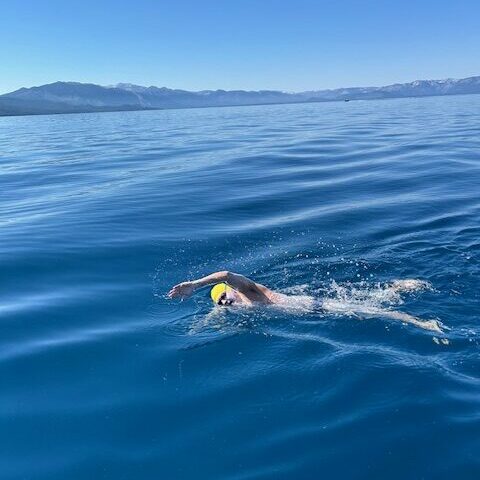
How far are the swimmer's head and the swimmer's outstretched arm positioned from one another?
11.4 inches

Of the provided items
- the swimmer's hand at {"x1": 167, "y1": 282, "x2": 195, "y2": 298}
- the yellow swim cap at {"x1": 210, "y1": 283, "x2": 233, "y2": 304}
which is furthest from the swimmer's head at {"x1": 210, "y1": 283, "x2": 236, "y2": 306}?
the swimmer's hand at {"x1": 167, "y1": 282, "x2": 195, "y2": 298}

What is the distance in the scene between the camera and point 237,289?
9.00m

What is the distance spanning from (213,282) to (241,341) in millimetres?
997

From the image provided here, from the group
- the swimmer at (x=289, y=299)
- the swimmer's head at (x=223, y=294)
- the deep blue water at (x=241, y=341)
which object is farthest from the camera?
the swimmer's head at (x=223, y=294)

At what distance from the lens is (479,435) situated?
5.77m

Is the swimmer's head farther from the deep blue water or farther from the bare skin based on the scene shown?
the deep blue water

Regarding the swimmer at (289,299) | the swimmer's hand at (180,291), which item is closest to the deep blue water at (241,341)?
the swimmer at (289,299)

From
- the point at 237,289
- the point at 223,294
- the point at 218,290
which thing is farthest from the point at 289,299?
the point at 218,290

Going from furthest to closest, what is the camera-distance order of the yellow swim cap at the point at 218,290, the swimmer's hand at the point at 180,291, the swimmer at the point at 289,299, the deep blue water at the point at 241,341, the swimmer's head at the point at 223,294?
the yellow swim cap at the point at 218,290
the swimmer's head at the point at 223,294
the swimmer at the point at 289,299
the swimmer's hand at the point at 180,291
the deep blue water at the point at 241,341

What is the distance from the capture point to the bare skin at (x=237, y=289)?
8.20 meters

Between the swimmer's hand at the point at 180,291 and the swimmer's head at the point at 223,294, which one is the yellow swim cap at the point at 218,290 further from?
the swimmer's hand at the point at 180,291

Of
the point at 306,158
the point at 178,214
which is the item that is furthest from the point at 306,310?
the point at 306,158

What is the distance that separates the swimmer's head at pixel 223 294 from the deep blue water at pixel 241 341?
Answer: 0.76ft

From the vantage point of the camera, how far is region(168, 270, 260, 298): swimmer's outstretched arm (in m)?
8.15
